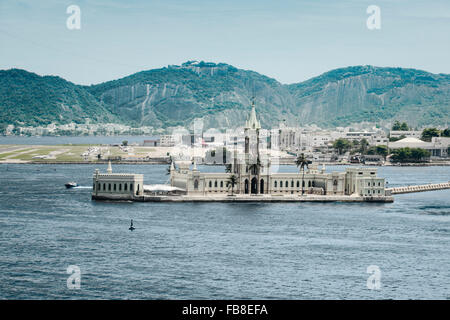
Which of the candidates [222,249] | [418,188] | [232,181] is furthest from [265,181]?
[222,249]

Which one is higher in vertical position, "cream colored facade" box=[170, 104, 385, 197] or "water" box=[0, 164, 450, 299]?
"cream colored facade" box=[170, 104, 385, 197]

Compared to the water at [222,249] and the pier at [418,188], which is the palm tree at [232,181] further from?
the pier at [418,188]

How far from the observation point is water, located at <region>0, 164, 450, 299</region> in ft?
175

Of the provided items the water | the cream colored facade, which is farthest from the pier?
the water

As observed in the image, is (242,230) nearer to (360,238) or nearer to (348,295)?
(360,238)

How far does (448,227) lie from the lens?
266 ft

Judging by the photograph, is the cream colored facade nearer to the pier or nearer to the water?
the water

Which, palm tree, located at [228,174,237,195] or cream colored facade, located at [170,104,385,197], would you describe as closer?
palm tree, located at [228,174,237,195]

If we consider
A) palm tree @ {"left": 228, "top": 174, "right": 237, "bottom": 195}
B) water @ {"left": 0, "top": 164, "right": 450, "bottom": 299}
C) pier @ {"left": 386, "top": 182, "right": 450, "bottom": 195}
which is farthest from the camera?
pier @ {"left": 386, "top": 182, "right": 450, "bottom": 195}

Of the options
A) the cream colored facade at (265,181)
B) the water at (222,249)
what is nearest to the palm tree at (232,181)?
the cream colored facade at (265,181)

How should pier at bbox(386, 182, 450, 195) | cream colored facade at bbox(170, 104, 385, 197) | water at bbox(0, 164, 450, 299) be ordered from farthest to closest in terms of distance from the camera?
pier at bbox(386, 182, 450, 195) → cream colored facade at bbox(170, 104, 385, 197) → water at bbox(0, 164, 450, 299)

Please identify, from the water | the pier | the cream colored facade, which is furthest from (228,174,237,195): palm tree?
the pier
